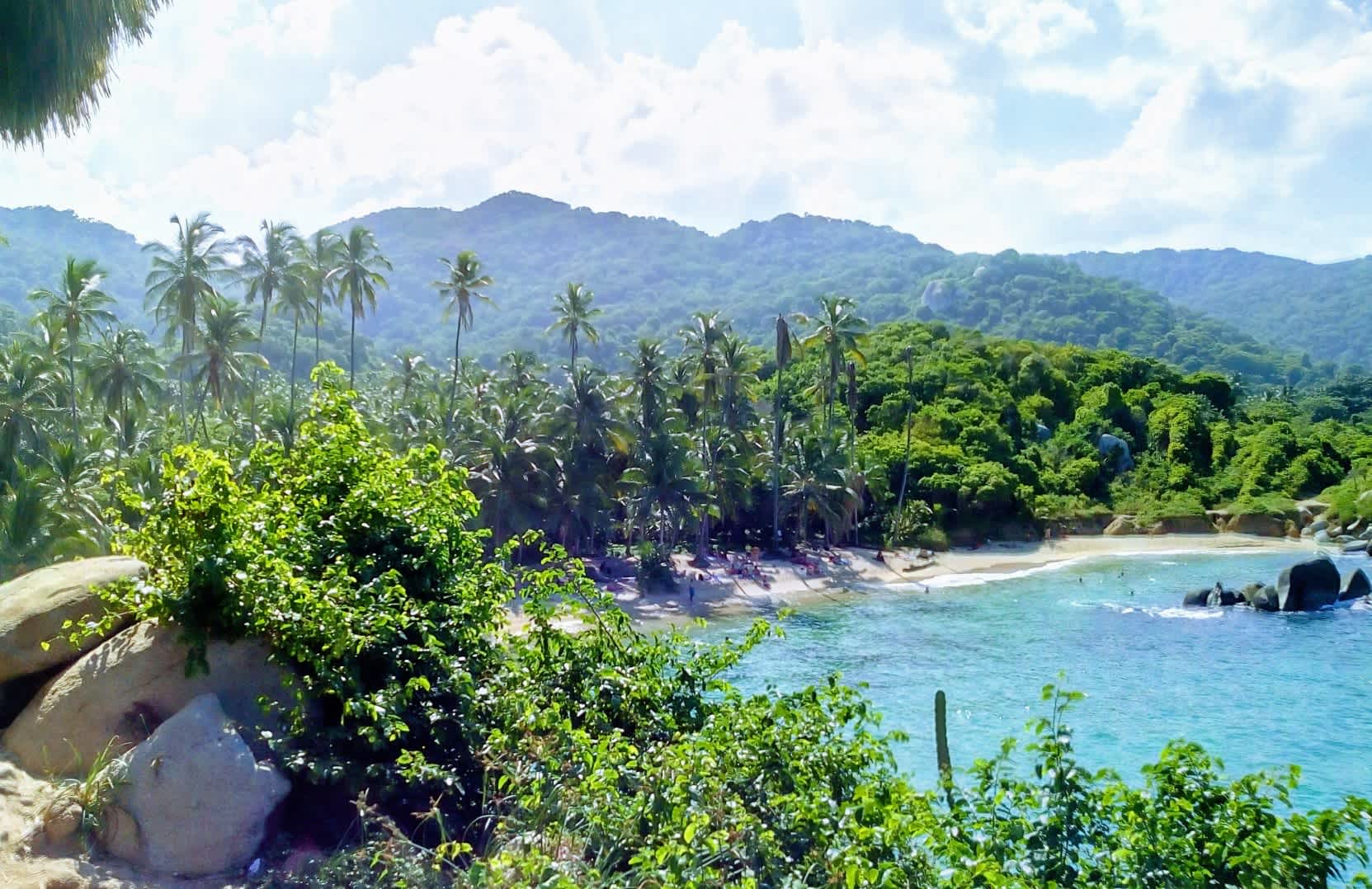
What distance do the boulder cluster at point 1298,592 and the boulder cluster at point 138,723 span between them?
43.2 m

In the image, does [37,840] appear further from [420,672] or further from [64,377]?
[64,377]

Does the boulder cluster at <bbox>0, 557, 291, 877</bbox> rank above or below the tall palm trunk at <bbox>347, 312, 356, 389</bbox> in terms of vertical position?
below

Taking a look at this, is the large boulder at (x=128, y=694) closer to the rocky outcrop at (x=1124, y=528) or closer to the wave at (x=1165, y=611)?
the wave at (x=1165, y=611)

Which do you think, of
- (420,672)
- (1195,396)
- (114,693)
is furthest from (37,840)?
(1195,396)

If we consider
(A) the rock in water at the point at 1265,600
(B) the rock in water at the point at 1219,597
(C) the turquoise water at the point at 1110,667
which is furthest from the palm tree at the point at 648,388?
(A) the rock in water at the point at 1265,600

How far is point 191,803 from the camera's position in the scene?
5742mm

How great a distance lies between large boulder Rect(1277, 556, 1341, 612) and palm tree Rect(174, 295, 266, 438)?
47.0 meters

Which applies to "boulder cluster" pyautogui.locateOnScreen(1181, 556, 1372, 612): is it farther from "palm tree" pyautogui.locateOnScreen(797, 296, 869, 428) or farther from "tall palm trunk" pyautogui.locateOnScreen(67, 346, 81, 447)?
"tall palm trunk" pyautogui.locateOnScreen(67, 346, 81, 447)

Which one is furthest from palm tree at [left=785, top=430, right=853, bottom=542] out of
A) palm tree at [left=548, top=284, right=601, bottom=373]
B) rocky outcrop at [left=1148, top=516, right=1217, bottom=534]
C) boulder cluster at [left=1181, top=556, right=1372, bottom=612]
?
rocky outcrop at [left=1148, top=516, right=1217, bottom=534]

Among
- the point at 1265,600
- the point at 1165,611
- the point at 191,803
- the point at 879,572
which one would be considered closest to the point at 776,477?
the point at 879,572

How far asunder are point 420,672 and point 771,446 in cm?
5051

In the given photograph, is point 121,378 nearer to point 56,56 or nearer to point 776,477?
point 776,477

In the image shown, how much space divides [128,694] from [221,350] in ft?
133

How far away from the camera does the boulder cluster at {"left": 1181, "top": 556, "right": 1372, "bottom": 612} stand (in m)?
39.7
